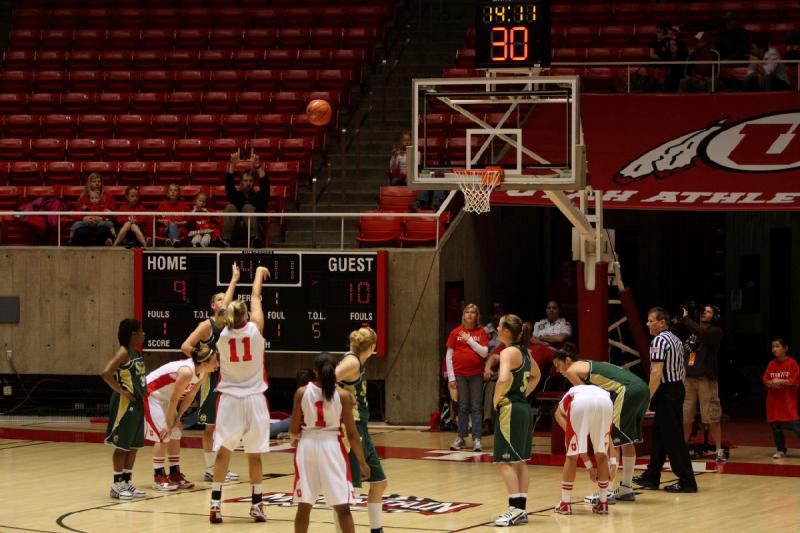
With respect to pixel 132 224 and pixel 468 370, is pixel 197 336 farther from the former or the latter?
pixel 132 224

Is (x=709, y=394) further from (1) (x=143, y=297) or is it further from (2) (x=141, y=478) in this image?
(1) (x=143, y=297)

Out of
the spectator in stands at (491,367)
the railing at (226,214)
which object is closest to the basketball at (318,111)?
the railing at (226,214)

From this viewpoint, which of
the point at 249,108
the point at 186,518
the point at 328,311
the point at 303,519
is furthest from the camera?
the point at 249,108

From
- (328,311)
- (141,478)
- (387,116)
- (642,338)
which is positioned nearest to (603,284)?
(642,338)

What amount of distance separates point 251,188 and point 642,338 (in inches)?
237

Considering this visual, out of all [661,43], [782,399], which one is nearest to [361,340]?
[782,399]

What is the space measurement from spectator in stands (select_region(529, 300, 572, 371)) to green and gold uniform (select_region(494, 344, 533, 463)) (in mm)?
5583

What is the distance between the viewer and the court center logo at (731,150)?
18719 mm

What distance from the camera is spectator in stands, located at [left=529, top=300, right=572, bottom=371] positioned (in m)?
17.4

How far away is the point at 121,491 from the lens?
12.9 meters

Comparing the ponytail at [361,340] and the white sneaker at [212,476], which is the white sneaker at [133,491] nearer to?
the white sneaker at [212,476]

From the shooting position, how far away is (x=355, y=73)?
23.6 meters

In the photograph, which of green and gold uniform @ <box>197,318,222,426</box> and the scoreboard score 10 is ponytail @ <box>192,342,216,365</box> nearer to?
green and gold uniform @ <box>197,318,222,426</box>

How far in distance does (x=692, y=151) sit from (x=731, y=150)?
525mm
